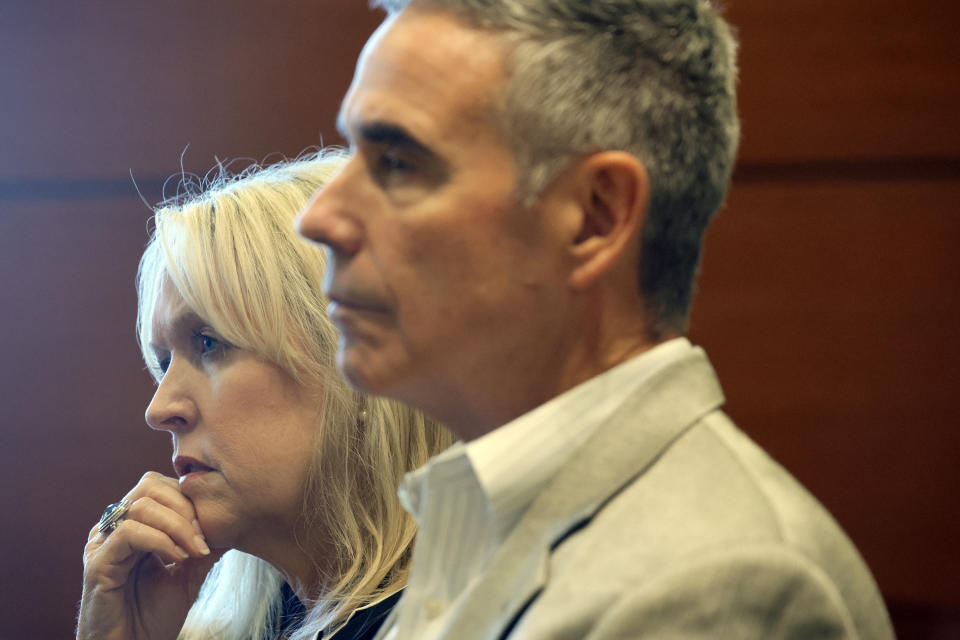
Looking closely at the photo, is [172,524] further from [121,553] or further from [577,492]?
[577,492]

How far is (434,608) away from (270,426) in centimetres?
58

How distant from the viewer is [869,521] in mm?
1500

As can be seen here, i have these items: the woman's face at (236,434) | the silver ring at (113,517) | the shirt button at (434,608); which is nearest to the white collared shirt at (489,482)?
the shirt button at (434,608)

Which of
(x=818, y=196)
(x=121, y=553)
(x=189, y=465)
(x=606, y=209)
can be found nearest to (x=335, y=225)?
(x=606, y=209)

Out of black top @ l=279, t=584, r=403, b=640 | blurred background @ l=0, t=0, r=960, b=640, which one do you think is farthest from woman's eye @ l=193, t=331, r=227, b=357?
blurred background @ l=0, t=0, r=960, b=640

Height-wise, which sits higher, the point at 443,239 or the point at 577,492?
the point at 443,239

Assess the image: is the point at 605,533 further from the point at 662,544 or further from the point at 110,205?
the point at 110,205

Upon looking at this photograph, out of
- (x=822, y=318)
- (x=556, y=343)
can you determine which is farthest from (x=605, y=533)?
(x=822, y=318)

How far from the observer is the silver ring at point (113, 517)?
1.43 meters

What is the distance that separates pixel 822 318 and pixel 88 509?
4.51 feet

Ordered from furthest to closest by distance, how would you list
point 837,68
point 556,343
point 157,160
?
1. point 157,160
2. point 837,68
3. point 556,343

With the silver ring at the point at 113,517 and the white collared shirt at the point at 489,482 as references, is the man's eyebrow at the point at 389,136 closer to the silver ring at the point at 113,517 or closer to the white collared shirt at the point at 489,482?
the white collared shirt at the point at 489,482

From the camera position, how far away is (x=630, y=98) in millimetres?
731

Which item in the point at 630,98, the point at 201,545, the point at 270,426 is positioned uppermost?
the point at 630,98
